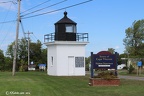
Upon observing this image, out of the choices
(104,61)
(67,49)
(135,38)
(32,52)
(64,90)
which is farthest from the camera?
(135,38)

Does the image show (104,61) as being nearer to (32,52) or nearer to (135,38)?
(32,52)

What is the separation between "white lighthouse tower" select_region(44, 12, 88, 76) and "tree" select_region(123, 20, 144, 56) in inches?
1790

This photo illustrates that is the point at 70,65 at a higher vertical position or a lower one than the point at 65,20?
lower

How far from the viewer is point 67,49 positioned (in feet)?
134

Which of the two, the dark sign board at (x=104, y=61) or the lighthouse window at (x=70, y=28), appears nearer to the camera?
the dark sign board at (x=104, y=61)

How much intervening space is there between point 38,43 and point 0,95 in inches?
2327

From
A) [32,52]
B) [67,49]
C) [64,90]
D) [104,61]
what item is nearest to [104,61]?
[104,61]

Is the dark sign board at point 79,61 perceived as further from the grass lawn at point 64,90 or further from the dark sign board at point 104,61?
the grass lawn at point 64,90

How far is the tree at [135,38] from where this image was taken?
278 feet

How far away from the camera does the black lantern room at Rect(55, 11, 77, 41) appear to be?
41062mm

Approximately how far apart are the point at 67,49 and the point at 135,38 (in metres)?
47.6

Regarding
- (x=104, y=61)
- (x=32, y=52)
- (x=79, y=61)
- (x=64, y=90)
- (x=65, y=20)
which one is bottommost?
(x=64, y=90)

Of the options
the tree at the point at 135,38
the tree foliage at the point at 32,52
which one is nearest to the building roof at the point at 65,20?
the tree foliage at the point at 32,52

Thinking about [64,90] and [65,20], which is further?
[65,20]
